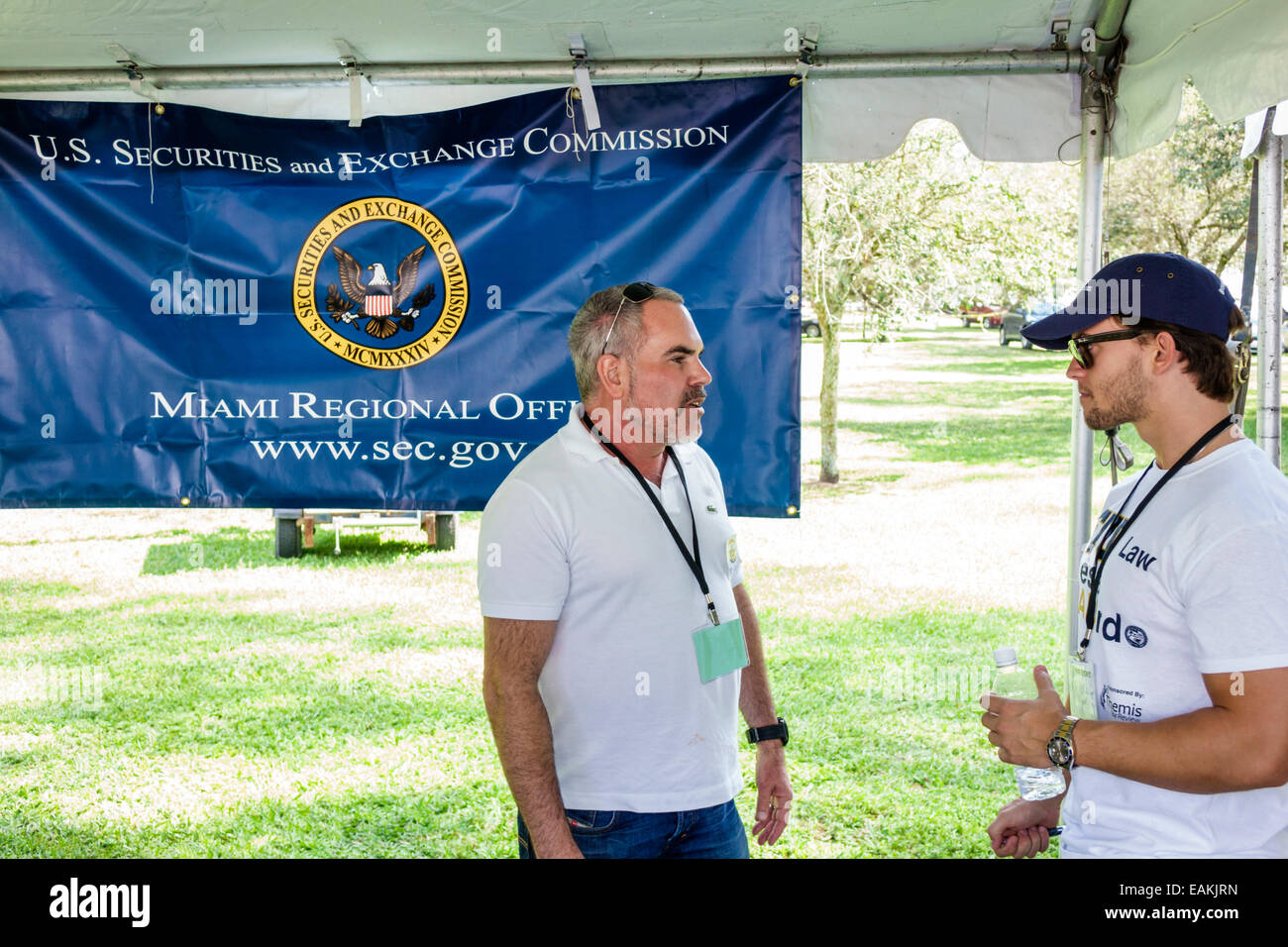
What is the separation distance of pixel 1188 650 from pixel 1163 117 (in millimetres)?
2263

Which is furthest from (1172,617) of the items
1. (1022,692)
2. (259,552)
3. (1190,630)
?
(259,552)

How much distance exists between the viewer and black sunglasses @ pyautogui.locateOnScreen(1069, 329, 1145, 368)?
203 centimetres

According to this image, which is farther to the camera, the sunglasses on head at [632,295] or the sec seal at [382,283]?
A: the sec seal at [382,283]

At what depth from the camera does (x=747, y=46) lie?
380cm

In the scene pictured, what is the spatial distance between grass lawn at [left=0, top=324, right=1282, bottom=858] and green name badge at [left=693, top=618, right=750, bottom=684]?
81.2 inches

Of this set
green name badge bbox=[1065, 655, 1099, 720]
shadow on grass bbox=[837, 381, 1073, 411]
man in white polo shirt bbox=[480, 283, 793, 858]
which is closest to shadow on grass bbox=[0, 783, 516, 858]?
man in white polo shirt bbox=[480, 283, 793, 858]

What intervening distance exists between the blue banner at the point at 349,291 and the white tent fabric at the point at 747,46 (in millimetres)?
200

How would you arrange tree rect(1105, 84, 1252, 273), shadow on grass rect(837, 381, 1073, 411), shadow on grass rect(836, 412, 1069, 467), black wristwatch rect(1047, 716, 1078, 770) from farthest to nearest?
shadow on grass rect(837, 381, 1073, 411), tree rect(1105, 84, 1252, 273), shadow on grass rect(836, 412, 1069, 467), black wristwatch rect(1047, 716, 1078, 770)

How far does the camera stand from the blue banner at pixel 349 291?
13.3 feet

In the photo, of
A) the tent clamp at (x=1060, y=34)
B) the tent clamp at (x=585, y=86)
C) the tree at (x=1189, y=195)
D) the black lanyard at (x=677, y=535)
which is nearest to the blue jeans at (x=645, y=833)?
the black lanyard at (x=677, y=535)

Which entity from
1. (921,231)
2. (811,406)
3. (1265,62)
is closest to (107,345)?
(1265,62)

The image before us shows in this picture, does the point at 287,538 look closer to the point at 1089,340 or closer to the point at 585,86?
the point at 585,86

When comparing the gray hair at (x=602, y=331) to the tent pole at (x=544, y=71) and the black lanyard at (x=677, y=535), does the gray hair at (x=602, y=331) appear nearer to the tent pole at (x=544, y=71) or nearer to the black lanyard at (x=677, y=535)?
the black lanyard at (x=677, y=535)

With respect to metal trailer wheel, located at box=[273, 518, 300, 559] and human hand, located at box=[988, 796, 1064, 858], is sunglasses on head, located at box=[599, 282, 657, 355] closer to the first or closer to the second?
human hand, located at box=[988, 796, 1064, 858]
